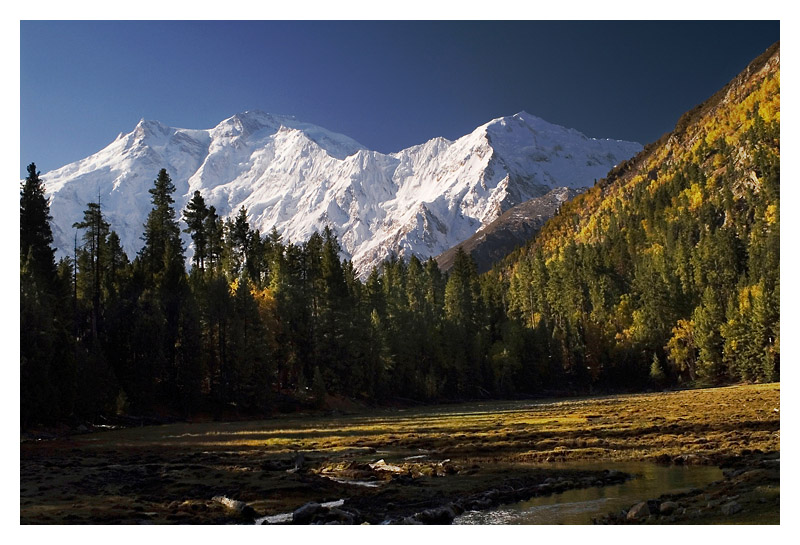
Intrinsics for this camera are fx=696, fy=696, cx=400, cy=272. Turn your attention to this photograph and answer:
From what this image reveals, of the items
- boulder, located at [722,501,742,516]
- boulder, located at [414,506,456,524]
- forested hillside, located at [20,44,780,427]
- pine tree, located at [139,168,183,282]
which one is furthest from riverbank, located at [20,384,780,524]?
pine tree, located at [139,168,183,282]

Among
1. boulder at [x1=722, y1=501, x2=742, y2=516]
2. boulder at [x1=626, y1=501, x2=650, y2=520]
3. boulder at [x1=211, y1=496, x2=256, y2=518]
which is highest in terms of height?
boulder at [x1=722, y1=501, x2=742, y2=516]

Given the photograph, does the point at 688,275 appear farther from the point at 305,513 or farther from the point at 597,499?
the point at 305,513

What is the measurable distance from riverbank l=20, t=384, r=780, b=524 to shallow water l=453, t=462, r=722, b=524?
702 mm

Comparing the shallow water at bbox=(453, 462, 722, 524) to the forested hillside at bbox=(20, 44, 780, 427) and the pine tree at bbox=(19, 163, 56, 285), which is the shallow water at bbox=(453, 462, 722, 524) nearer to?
the forested hillside at bbox=(20, 44, 780, 427)

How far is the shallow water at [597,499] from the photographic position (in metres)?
17.3

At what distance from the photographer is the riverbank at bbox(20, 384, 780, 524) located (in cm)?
1845

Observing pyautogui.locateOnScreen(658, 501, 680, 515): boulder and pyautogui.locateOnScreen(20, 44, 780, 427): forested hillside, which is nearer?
pyautogui.locateOnScreen(658, 501, 680, 515): boulder

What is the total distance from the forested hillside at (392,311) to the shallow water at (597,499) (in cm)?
3275

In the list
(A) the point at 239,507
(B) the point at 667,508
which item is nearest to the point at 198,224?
(A) the point at 239,507


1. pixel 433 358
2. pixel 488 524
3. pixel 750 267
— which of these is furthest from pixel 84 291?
pixel 750 267

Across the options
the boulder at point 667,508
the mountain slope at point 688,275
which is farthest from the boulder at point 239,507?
the mountain slope at point 688,275

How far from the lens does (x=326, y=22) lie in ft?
77.0

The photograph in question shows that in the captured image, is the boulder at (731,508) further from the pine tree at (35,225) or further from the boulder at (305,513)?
the pine tree at (35,225)
